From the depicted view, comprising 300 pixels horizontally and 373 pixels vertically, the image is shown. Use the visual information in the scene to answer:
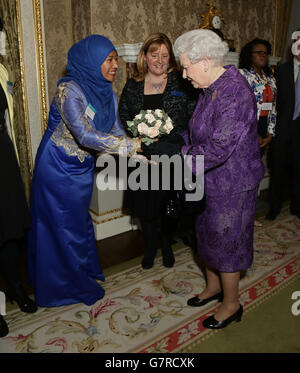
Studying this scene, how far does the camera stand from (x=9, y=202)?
2139 mm

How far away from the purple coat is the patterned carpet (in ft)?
3.09

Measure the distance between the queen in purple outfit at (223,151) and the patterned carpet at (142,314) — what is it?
0.30 meters

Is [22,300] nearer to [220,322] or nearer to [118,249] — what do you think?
[118,249]

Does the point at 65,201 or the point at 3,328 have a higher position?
the point at 65,201

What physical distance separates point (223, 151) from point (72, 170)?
3.38 feet

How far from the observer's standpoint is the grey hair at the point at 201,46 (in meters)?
1.72

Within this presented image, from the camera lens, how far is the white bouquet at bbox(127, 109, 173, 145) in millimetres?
2188

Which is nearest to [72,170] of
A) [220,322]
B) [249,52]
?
[220,322]

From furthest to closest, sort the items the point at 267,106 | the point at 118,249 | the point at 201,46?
the point at 267,106 → the point at 118,249 → the point at 201,46

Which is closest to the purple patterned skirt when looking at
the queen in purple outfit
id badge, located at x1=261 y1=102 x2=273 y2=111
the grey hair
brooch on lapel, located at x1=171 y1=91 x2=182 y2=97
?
the queen in purple outfit

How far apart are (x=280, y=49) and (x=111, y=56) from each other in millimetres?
3778

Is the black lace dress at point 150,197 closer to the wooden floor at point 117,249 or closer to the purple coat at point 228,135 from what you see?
the wooden floor at point 117,249

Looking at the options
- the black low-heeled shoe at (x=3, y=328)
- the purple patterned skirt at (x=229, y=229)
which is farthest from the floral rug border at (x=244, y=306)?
the black low-heeled shoe at (x=3, y=328)
